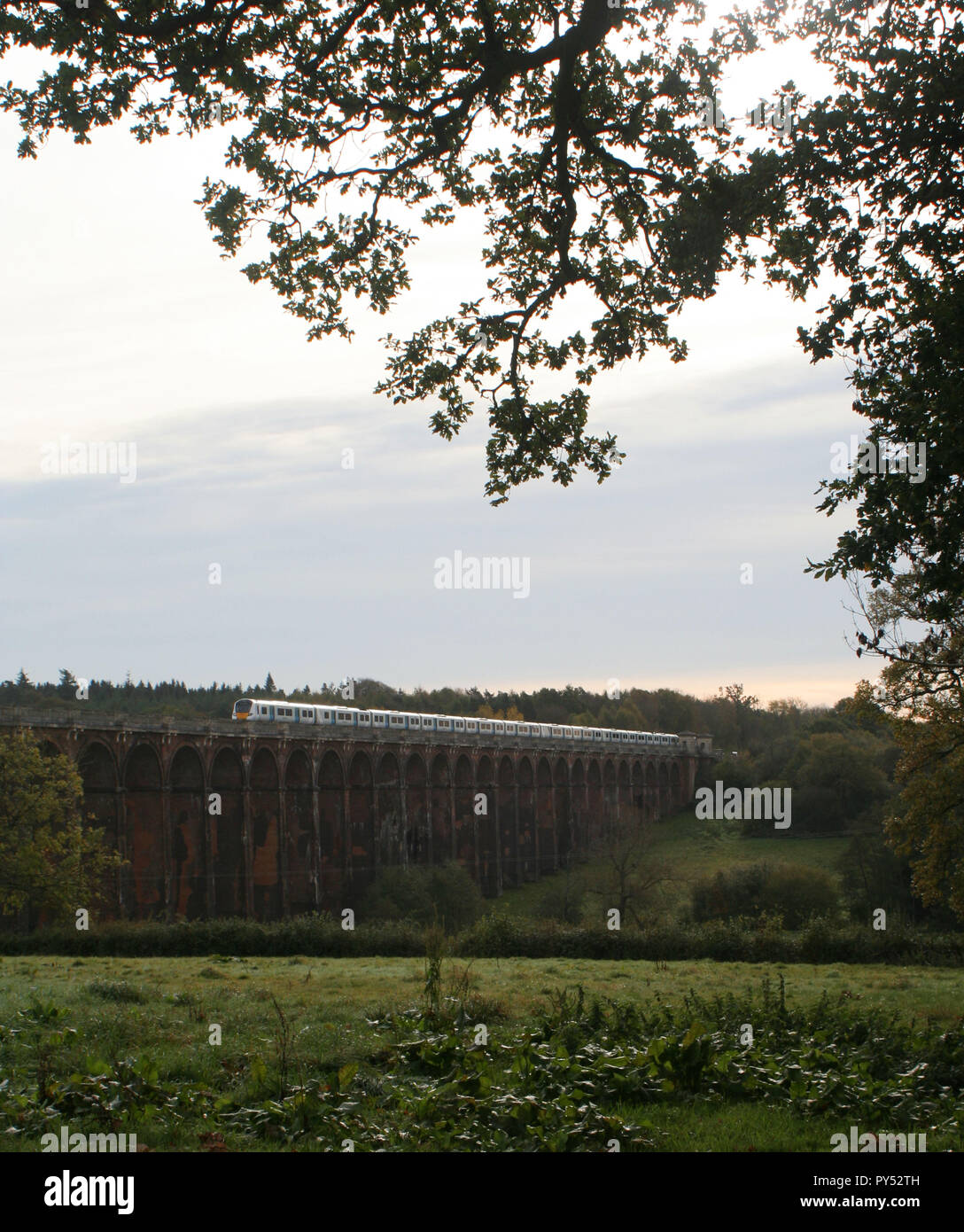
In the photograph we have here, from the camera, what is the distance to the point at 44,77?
35.1 feet

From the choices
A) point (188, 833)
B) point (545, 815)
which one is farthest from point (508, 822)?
point (188, 833)

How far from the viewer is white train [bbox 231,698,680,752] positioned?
2098 inches

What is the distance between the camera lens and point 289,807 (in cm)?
5253

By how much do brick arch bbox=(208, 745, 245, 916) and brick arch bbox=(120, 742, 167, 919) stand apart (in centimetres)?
377

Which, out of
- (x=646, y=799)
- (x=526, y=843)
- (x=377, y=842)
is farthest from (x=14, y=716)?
(x=646, y=799)

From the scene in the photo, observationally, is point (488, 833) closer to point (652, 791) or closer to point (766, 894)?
point (766, 894)

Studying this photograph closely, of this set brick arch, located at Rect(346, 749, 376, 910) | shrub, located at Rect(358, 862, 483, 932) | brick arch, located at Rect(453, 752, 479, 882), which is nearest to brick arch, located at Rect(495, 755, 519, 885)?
brick arch, located at Rect(453, 752, 479, 882)

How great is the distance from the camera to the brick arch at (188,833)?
45156 mm

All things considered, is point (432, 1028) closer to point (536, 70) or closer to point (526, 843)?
point (536, 70)

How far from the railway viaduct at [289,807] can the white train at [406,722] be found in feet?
2.78

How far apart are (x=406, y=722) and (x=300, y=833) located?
1325 centimetres

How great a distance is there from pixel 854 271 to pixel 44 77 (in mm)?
8169

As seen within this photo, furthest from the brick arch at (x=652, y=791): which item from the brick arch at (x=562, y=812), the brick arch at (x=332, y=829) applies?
the brick arch at (x=332, y=829)
